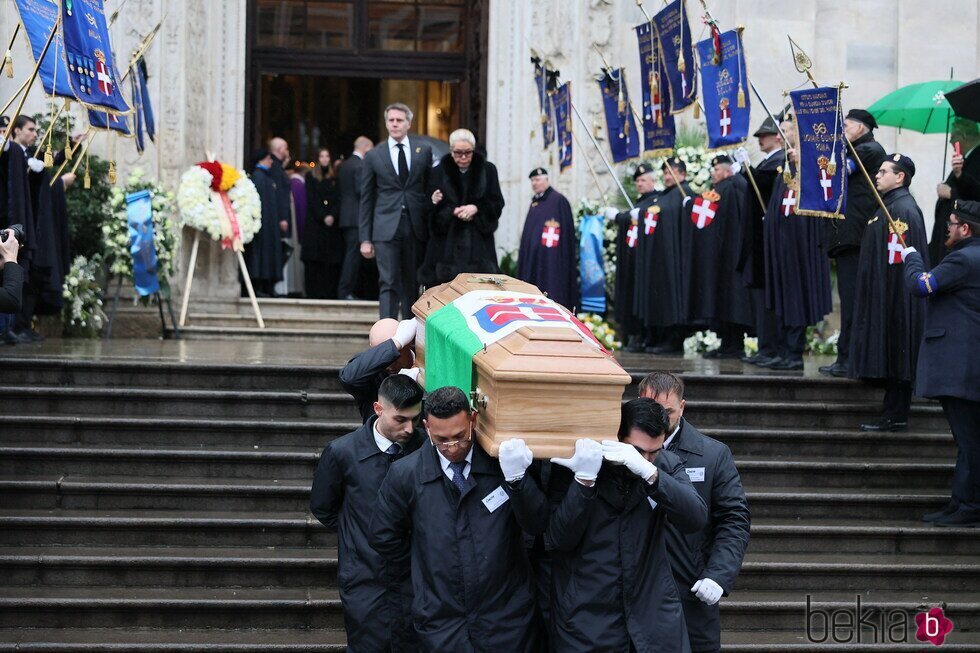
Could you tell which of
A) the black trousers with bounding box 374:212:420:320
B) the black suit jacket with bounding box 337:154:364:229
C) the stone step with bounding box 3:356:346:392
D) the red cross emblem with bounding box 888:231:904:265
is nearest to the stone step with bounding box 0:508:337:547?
the stone step with bounding box 3:356:346:392

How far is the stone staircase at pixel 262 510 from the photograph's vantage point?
24.0 feet

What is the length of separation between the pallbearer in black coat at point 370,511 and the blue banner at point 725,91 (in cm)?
583

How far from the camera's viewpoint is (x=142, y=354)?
34.6 feet

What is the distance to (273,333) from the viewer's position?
14.1 m

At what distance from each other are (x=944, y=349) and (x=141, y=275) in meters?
7.69

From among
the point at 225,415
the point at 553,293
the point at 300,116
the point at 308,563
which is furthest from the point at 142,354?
the point at 300,116

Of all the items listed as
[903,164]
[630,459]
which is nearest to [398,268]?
[903,164]

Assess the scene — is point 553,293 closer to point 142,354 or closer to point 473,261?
point 473,261

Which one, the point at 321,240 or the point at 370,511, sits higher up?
the point at 321,240

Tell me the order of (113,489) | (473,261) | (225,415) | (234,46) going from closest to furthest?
(113,489) → (225,415) → (473,261) → (234,46)

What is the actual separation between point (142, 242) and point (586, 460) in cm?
887

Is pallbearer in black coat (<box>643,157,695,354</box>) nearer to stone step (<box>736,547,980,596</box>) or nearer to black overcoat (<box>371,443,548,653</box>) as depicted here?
stone step (<box>736,547,980,596</box>)

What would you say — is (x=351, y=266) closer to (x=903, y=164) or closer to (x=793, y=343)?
(x=793, y=343)

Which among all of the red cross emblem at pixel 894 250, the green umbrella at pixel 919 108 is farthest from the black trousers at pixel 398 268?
the green umbrella at pixel 919 108
